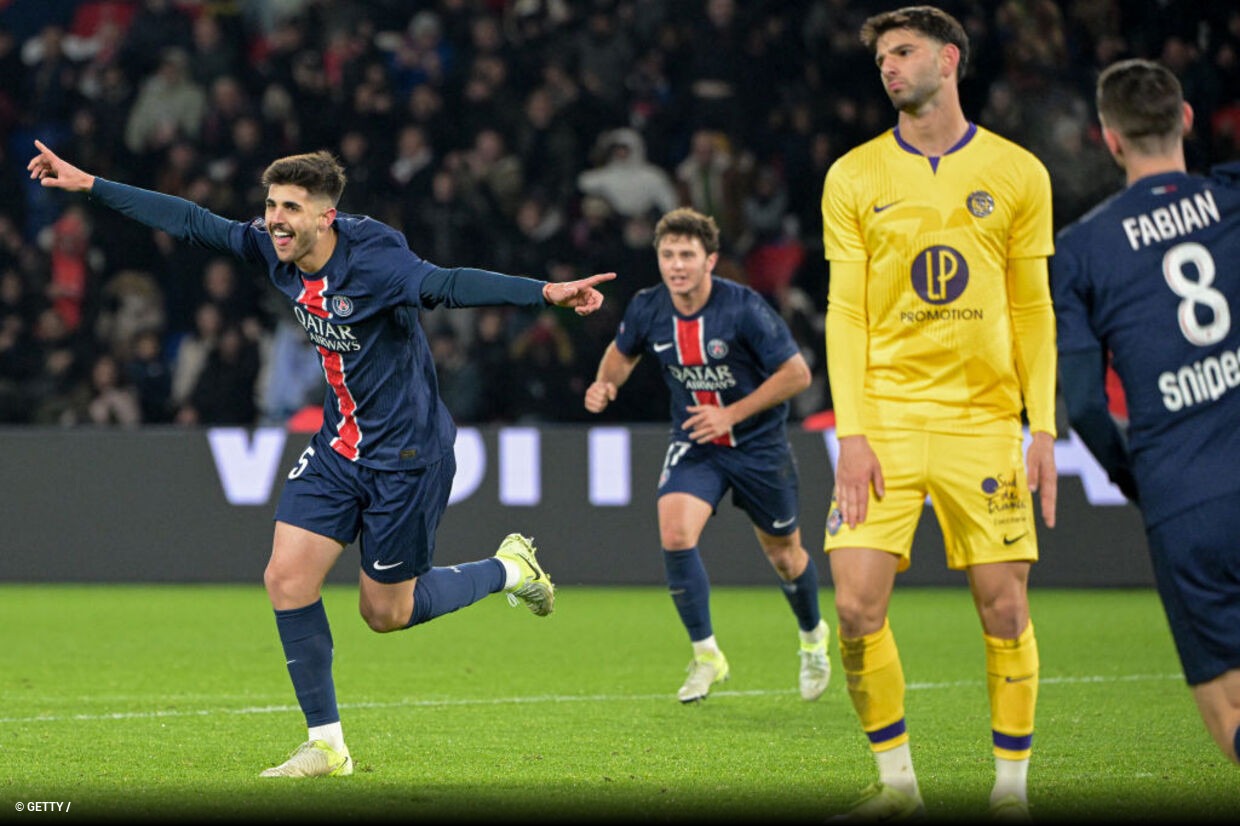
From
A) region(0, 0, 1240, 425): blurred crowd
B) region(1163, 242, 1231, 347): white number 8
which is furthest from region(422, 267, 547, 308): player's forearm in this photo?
region(0, 0, 1240, 425): blurred crowd

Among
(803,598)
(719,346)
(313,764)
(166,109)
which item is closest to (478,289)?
(313,764)

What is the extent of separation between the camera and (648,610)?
37.1 feet

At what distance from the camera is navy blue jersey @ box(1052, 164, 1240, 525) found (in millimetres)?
3787

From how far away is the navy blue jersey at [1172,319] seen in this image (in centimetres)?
379

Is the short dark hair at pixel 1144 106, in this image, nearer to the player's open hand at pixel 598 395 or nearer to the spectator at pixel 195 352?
the player's open hand at pixel 598 395

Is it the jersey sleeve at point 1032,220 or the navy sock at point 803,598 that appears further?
the navy sock at point 803,598

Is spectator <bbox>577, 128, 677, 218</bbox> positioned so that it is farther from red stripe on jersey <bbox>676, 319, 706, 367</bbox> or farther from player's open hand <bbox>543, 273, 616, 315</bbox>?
player's open hand <bbox>543, 273, 616, 315</bbox>

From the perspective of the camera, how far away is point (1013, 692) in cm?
471

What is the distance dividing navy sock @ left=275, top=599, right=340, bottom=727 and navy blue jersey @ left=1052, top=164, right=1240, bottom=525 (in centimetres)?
287

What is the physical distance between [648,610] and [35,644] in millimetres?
3816

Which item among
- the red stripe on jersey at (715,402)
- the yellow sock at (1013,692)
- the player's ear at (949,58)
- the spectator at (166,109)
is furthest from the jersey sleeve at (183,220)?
the spectator at (166,109)

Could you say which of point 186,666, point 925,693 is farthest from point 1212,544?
point 186,666

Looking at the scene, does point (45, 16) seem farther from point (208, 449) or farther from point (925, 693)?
point (925, 693)

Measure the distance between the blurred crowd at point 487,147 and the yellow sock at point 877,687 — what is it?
8606 millimetres
